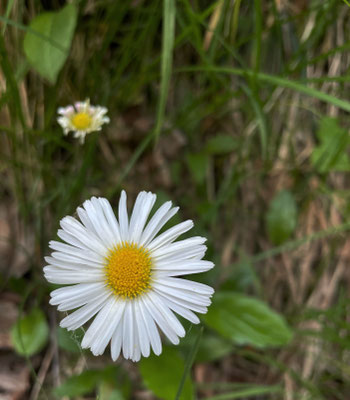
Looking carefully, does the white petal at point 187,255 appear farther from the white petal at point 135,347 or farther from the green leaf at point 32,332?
the green leaf at point 32,332

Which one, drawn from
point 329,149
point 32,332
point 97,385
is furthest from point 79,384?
point 329,149

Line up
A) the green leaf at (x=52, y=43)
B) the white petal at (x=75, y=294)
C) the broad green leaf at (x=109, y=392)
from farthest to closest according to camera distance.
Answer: the broad green leaf at (x=109, y=392), the green leaf at (x=52, y=43), the white petal at (x=75, y=294)

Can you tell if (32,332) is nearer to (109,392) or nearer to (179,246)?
(109,392)

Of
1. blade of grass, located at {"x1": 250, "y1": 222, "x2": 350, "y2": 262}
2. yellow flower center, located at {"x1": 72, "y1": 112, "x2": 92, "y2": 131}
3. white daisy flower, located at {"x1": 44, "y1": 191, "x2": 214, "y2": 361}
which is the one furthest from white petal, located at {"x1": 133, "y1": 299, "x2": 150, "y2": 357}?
blade of grass, located at {"x1": 250, "y1": 222, "x2": 350, "y2": 262}

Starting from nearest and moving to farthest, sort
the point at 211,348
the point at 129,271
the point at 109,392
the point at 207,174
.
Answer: the point at 129,271
the point at 109,392
the point at 211,348
the point at 207,174

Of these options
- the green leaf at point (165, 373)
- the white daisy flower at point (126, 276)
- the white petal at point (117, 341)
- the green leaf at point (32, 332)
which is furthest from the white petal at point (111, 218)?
the green leaf at point (32, 332)
